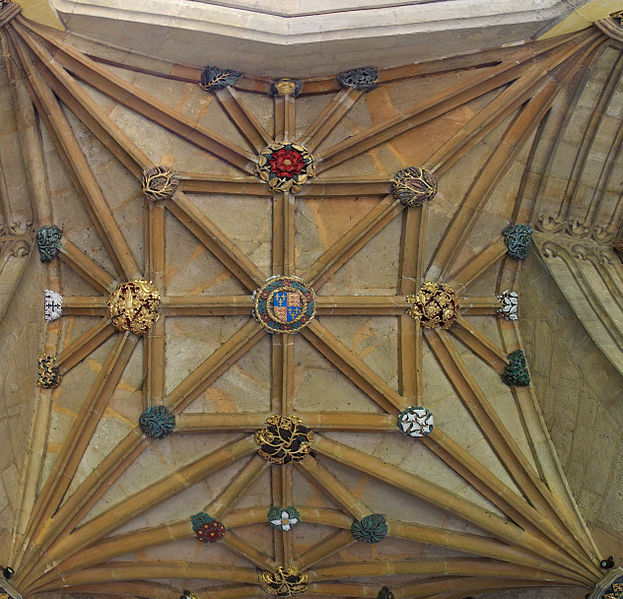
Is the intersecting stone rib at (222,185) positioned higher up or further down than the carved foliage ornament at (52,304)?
higher up

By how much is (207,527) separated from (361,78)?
6023 mm

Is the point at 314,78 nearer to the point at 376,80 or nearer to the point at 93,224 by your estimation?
the point at 376,80

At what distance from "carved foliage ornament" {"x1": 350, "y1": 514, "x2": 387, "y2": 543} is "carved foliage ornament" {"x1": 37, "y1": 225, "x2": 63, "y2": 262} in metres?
5.22

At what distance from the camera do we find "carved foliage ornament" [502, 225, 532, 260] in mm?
11109

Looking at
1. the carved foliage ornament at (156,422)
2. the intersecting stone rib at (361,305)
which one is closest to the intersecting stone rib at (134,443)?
the carved foliage ornament at (156,422)

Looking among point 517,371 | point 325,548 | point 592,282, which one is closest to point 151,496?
point 325,548

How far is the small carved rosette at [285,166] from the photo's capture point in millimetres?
10617

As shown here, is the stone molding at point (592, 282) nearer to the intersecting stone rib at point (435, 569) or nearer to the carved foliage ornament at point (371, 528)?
the intersecting stone rib at point (435, 569)

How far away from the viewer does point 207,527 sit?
35.4 ft

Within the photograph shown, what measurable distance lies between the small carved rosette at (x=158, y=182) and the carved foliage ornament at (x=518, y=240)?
4441mm

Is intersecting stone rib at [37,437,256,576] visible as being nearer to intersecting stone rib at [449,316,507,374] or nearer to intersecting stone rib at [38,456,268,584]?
intersecting stone rib at [38,456,268,584]

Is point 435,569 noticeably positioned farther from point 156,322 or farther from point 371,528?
point 156,322

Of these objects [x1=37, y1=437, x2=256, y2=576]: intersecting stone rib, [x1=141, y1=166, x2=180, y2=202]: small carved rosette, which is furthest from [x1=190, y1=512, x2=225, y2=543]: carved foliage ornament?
[x1=141, y1=166, x2=180, y2=202]: small carved rosette

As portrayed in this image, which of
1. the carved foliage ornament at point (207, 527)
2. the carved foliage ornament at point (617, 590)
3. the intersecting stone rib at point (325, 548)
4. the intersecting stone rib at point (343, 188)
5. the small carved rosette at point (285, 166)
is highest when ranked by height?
the small carved rosette at point (285, 166)
